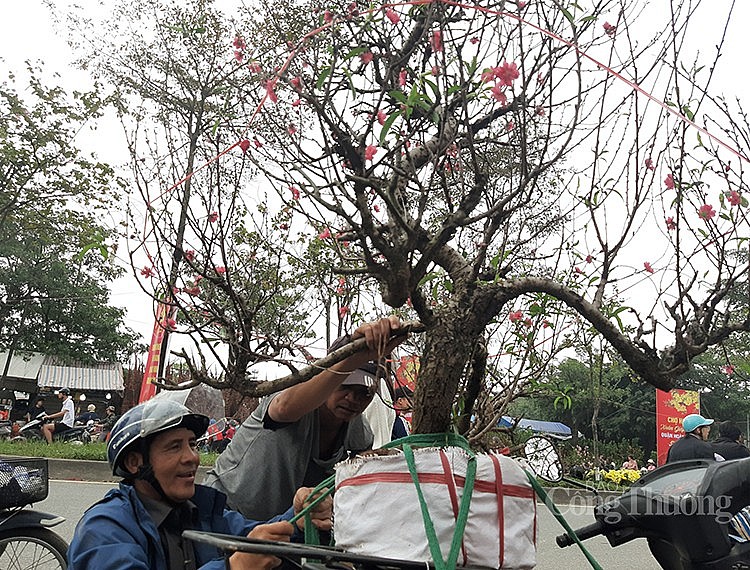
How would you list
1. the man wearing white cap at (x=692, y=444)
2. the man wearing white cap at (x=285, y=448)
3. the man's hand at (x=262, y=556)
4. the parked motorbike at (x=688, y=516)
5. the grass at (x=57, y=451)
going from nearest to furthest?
the man's hand at (x=262, y=556), the parked motorbike at (x=688, y=516), the man wearing white cap at (x=285, y=448), the man wearing white cap at (x=692, y=444), the grass at (x=57, y=451)

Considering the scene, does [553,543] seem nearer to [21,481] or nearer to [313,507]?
[21,481]

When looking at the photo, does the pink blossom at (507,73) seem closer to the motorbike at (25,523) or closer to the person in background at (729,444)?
the motorbike at (25,523)

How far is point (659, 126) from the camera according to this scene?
224cm

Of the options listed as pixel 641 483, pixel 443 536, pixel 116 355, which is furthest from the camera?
pixel 116 355

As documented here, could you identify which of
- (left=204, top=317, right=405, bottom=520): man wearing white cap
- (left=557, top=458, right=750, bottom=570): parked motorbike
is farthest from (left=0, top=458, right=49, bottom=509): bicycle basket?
(left=557, top=458, right=750, bottom=570): parked motorbike

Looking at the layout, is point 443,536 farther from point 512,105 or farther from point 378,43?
point 378,43

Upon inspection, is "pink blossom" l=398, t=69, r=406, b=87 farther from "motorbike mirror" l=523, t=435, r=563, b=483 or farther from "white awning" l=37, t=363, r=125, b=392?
"white awning" l=37, t=363, r=125, b=392

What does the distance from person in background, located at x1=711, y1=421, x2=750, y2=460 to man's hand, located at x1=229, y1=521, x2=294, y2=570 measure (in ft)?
17.9

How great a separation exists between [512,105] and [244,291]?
1.84 meters

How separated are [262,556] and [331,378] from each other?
51 centimetres

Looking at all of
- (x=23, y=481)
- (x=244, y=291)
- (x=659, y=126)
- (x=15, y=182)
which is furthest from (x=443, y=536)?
(x=15, y=182)

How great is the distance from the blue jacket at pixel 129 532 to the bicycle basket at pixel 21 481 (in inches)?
93.0

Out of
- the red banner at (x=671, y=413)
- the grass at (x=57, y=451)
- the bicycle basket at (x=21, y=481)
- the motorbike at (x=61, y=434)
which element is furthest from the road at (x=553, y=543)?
the motorbike at (x=61, y=434)

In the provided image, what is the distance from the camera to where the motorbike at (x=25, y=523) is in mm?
4035
